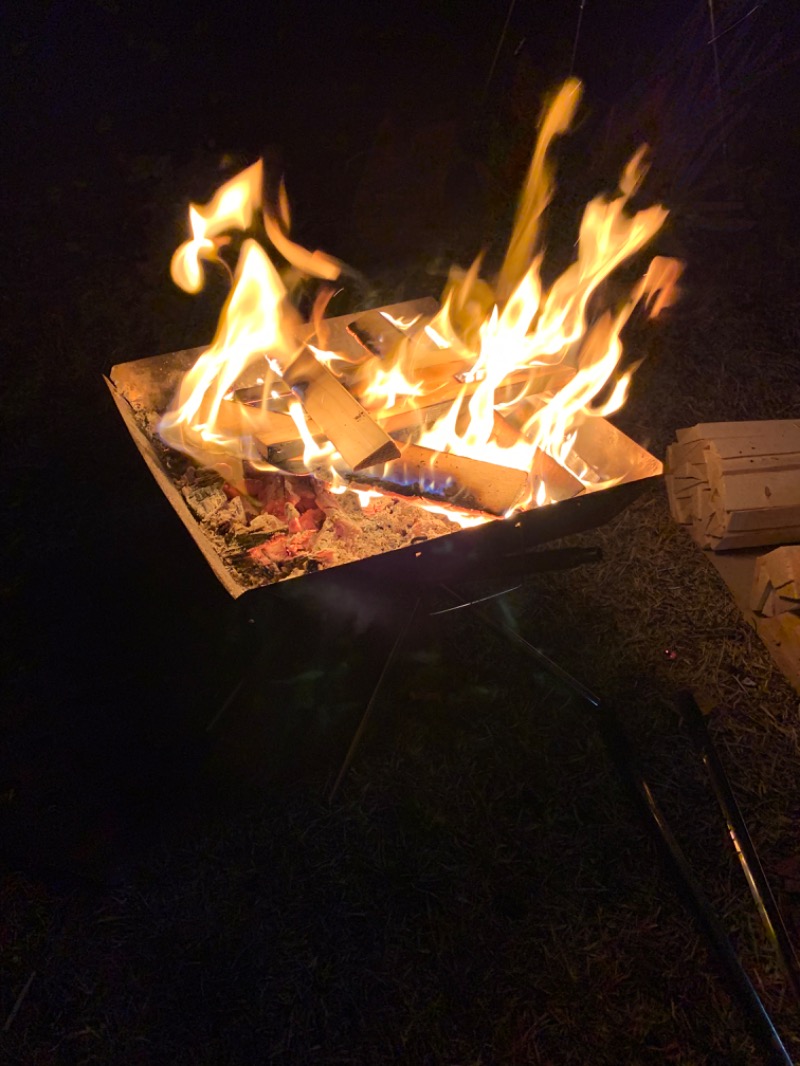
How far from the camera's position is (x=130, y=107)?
3957 mm

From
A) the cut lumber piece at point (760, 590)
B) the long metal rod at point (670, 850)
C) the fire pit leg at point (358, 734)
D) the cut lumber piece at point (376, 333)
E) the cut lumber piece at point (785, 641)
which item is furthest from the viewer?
the cut lumber piece at point (760, 590)

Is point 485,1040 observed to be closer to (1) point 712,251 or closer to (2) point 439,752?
(2) point 439,752

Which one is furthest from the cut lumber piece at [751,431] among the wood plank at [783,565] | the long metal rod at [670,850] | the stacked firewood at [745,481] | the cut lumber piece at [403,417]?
the long metal rod at [670,850]

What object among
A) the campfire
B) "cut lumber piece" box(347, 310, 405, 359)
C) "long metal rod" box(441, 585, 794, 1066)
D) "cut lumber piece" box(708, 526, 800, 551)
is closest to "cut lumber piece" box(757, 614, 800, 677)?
"cut lumber piece" box(708, 526, 800, 551)

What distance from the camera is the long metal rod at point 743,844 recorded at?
204cm

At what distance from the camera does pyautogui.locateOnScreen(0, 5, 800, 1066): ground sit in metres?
1.92

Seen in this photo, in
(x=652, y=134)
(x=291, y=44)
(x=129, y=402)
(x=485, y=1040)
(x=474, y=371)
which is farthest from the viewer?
(x=652, y=134)

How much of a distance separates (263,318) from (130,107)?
8.70 feet

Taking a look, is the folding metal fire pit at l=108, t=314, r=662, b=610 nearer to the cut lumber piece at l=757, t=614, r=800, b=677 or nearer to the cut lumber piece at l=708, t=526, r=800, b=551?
the cut lumber piece at l=708, t=526, r=800, b=551

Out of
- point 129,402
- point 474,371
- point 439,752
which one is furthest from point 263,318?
point 439,752

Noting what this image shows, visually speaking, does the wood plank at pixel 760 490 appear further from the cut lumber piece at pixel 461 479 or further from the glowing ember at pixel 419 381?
the cut lumber piece at pixel 461 479

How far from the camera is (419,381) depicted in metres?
2.47

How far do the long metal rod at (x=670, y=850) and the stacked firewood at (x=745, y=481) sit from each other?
41.8 inches

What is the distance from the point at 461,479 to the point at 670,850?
57.9 inches
